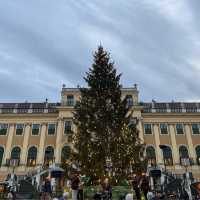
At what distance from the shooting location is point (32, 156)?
136 ft

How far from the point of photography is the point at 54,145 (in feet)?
139

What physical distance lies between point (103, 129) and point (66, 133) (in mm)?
20305

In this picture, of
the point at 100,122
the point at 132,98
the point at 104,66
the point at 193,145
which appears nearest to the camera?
the point at 100,122

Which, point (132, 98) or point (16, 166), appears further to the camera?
point (132, 98)

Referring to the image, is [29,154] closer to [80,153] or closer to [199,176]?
[80,153]

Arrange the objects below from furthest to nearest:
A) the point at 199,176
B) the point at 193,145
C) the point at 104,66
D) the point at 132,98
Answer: the point at 132,98 → the point at 193,145 → the point at 199,176 → the point at 104,66

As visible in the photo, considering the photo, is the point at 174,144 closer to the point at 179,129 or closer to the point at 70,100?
the point at 179,129

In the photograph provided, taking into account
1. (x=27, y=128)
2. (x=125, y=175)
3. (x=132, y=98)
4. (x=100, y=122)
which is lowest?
(x=125, y=175)

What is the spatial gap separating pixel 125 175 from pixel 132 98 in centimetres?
2545

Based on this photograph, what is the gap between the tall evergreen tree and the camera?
2102cm

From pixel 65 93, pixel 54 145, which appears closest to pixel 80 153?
pixel 54 145

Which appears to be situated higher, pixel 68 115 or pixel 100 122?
pixel 68 115

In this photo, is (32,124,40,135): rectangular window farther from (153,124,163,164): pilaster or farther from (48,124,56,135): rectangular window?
(153,124,163,164): pilaster

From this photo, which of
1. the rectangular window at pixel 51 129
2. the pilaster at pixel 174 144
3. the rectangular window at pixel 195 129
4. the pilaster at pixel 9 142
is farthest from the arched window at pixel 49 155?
the rectangular window at pixel 195 129
